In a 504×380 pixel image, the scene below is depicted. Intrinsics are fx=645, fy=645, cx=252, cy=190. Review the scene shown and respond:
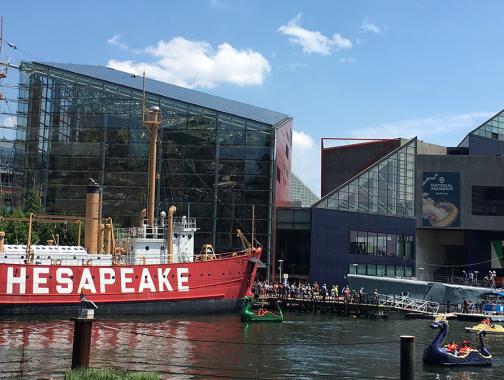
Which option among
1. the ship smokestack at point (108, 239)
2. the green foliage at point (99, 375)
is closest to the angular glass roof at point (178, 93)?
the ship smokestack at point (108, 239)

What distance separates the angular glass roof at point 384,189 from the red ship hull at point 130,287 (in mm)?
23320

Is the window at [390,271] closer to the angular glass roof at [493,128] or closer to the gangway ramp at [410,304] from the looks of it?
the gangway ramp at [410,304]

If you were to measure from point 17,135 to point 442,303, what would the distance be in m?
45.9

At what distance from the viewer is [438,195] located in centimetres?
7469

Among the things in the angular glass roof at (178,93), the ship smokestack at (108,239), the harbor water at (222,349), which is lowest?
the harbor water at (222,349)

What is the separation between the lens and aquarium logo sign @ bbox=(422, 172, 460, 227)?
74.6 m

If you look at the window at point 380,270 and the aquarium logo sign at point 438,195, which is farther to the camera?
the aquarium logo sign at point 438,195

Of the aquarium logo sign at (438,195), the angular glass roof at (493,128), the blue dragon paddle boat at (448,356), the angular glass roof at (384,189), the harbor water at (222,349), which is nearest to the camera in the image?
the harbor water at (222,349)

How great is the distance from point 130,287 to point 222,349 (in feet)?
46.3

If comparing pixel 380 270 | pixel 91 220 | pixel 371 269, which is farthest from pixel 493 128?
pixel 91 220

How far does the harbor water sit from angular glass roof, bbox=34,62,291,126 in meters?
29.3

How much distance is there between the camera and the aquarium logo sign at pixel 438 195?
7462 cm

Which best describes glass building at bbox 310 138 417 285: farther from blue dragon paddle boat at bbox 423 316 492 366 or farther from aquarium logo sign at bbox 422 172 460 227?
blue dragon paddle boat at bbox 423 316 492 366

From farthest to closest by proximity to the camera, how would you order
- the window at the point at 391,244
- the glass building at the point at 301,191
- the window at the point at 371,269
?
the glass building at the point at 301,191 → the window at the point at 391,244 → the window at the point at 371,269
